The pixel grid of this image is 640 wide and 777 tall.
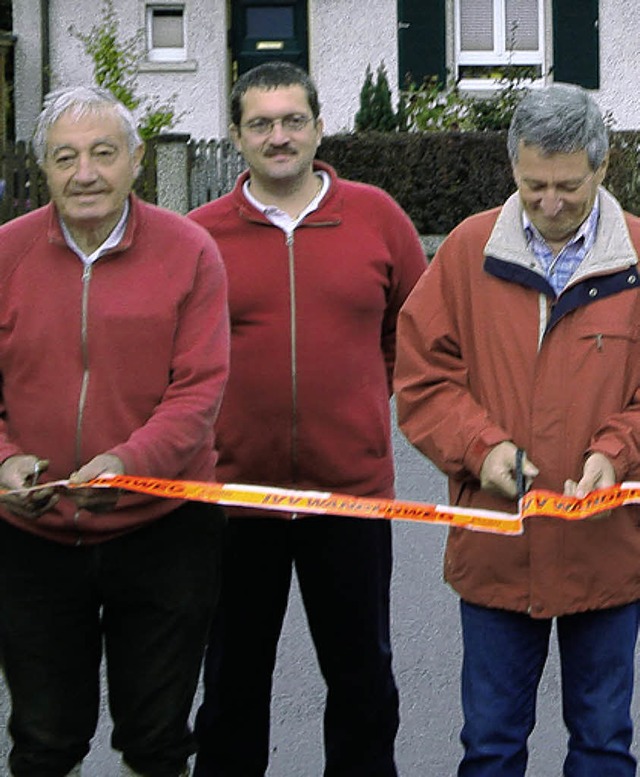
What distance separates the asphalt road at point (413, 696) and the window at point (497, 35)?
43.5ft

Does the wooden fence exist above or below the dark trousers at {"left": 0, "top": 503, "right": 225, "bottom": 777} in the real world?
above

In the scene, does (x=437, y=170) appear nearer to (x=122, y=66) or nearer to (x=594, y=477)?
(x=122, y=66)

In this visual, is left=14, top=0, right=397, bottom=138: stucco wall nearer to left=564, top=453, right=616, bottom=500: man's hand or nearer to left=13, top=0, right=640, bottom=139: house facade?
left=13, top=0, right=640, bottom=139: house facade

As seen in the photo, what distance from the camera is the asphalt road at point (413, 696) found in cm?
507

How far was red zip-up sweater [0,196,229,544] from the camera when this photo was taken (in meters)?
3.69

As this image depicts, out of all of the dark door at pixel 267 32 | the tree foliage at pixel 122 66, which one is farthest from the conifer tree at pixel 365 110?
the dark door at pixel 267 32

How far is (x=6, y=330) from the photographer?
12.3ft

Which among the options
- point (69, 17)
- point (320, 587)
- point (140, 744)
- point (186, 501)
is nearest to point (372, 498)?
point (320, 587)

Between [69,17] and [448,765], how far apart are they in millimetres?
16020

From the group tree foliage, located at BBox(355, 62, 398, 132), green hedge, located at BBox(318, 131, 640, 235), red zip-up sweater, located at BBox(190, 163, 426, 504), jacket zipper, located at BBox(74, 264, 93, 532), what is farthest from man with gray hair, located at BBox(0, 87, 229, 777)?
tree foliage, located at BBox(355, 62, 398, 132)

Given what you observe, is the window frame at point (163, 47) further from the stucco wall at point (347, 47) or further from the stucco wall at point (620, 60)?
the stucco wall at point (620, 60)

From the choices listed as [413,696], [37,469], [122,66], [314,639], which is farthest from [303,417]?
[122,66]

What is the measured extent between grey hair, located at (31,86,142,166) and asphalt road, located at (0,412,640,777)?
208cm

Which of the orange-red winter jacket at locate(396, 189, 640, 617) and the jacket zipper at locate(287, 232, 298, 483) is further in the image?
the jacket zipper at locate(287, 232, 298, 483)
